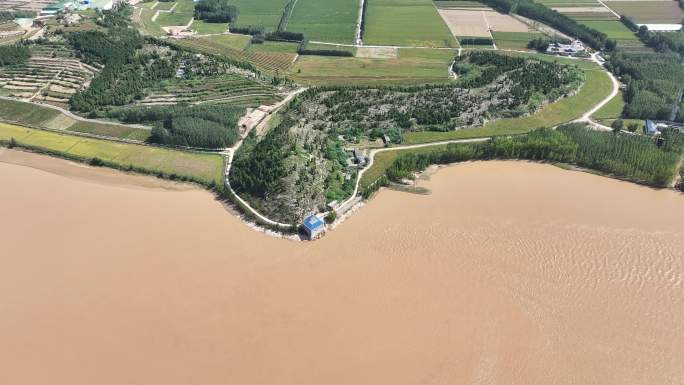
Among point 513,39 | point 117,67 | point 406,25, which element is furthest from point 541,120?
point 117,67

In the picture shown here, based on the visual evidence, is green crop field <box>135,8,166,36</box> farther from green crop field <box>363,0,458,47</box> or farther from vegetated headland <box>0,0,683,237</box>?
green crop field <box>363,0,458,47</box>

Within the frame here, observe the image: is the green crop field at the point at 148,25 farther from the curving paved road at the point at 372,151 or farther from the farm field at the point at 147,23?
the curving paved road at the point at 372,151

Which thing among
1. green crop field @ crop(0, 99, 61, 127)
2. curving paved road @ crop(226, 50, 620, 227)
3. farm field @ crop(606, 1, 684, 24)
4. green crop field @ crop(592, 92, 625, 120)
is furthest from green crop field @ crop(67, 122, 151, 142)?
farm field @ crop(606, 1, 684, 24)

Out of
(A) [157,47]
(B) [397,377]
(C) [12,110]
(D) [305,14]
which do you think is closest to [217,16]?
(D) [305,14]

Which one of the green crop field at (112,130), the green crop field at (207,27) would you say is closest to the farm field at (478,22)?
the green crop field at (207,27)

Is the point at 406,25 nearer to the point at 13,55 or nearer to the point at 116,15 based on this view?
the point at 116,15

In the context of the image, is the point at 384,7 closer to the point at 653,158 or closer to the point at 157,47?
the point at 157,47

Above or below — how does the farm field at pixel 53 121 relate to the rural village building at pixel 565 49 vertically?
below
